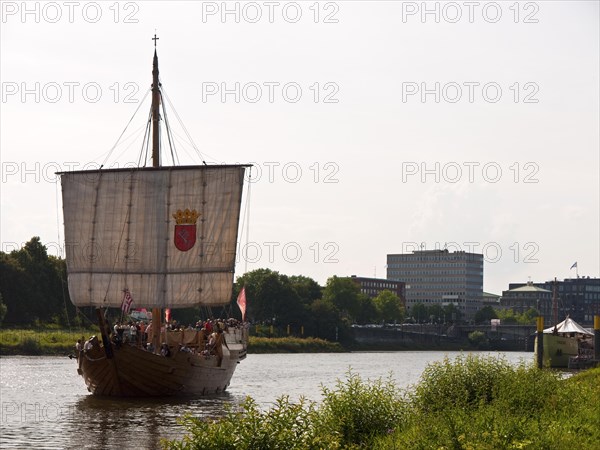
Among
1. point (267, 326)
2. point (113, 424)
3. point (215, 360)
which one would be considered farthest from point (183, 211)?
point (267, 326)

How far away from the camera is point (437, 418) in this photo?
22.6 m

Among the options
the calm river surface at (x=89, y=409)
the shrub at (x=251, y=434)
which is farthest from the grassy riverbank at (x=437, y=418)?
the calm river surface at (x=89, y=409)

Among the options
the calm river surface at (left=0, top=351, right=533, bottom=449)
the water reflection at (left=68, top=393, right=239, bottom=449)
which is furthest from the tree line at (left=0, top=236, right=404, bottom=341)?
the water reflection at (left=68, top=393, right=239, bottom=449)

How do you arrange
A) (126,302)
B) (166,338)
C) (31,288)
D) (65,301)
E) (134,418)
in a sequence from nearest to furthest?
1. (134,418)
2. (166,338)
3. (126,302)
4. (65,301)
5. (31,288)

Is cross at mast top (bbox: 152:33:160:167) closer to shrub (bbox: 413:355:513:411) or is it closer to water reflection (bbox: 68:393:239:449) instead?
water reflection (bbox: 68:393:239:449)

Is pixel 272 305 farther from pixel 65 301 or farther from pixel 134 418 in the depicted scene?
pixel 134 418

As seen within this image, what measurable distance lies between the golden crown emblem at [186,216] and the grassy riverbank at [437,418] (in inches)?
1412

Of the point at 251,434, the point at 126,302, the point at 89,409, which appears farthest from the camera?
the point at 126,302

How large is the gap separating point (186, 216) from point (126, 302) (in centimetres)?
745

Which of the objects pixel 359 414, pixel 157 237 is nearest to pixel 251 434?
pixel 359 414

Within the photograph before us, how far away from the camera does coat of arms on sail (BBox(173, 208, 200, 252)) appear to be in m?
64.9

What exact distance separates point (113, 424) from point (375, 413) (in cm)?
2071

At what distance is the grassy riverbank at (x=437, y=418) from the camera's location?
18625mm

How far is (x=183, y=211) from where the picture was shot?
65.0 metres
